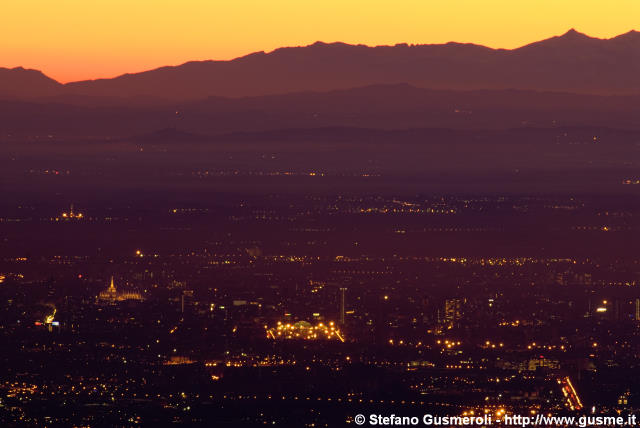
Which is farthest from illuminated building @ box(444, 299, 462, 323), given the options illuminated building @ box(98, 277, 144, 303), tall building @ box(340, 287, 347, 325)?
illuminated building @ box(98, 277, 144, 303)

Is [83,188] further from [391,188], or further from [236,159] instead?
[236,159]

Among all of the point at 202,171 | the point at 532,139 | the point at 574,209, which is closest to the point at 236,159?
the point at 202,171

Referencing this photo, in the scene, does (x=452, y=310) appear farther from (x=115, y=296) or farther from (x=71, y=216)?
(x=71, y=216)

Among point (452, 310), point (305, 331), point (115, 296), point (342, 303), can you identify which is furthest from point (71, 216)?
point (305, 331)

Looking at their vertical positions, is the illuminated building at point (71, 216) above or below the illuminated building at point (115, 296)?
below

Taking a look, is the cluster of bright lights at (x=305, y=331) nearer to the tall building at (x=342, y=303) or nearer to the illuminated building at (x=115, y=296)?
the tall building at (x=342, y=303)

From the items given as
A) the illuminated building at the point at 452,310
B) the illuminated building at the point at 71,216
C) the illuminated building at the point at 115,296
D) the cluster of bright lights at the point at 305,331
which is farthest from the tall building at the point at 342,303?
the illuminated building at the point at 71,216
